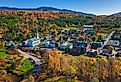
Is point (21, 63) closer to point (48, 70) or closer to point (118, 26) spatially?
point (48, 70)

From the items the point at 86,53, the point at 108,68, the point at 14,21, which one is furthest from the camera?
the point at 14,21

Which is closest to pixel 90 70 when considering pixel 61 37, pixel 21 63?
pixel 21 63

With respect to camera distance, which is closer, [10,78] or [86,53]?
[10,78]

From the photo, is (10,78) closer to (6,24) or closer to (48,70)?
(48,70)

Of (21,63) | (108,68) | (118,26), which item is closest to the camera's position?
(108,68)

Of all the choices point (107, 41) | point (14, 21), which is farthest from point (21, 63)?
point (14, 21)

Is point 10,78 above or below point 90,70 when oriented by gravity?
below

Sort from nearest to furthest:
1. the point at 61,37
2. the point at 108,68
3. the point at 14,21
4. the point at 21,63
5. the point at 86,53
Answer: the point at 108,68
the point at 21,63
the point at 86,53
the point at 61,37
the point at 14,21

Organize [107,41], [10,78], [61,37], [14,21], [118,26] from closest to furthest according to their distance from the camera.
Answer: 1. [10,78]
2. [107,41]
3. [61,37]
4. [118,26]
5. [14,21]

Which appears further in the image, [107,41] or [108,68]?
[107,41]
